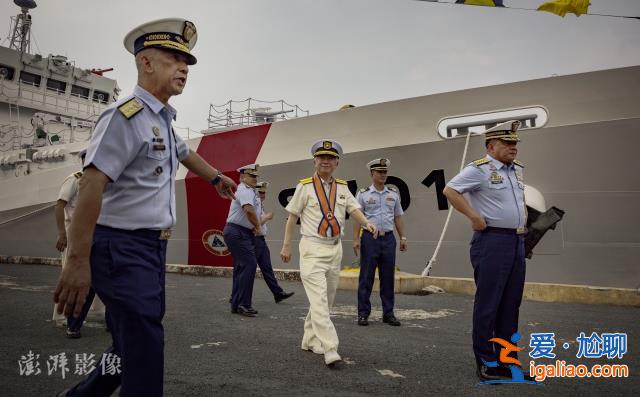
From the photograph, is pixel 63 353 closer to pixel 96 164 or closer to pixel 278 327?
pixel 278 327

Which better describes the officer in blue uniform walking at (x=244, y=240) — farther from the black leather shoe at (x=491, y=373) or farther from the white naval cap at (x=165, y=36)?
the white naval cap at (x=165, y=36)

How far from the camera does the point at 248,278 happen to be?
16.5 feet

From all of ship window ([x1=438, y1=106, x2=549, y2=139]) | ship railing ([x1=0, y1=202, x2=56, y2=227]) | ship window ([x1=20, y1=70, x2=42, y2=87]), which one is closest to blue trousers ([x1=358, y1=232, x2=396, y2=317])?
ship window ([x1=438, y1=106, x2=549, y2=139])

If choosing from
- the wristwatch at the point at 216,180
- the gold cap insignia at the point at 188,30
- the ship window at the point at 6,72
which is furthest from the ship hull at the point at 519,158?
the ship window at the point at 6,72

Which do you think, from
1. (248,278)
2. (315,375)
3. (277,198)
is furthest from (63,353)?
(277,198)

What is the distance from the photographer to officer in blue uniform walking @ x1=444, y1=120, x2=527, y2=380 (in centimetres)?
270

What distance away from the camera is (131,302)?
1.47 metres

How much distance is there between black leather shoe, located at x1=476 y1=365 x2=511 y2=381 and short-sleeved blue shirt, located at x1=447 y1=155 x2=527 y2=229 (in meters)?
0.83

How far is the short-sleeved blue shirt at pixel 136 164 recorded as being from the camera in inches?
58.7

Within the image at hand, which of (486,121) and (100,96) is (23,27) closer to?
(100,96)

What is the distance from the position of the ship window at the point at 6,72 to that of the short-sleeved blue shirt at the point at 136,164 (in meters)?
17.4

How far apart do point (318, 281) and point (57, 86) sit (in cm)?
1757

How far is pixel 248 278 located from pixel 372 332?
1.60 meters

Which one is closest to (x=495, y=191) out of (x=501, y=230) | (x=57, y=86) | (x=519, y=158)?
(x=501, y=230)
